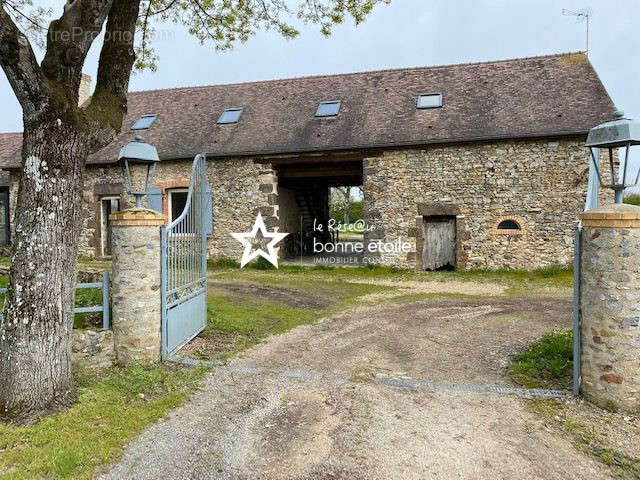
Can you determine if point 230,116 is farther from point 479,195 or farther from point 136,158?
point 136,158

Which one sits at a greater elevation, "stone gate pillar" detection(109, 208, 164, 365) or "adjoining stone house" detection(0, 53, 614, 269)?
"adjoining stone house" detection(0, 53, 614, 269)

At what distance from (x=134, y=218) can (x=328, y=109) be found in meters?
10.8

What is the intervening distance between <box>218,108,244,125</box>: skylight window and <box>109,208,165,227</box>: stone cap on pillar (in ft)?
35.8

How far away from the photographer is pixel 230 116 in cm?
1562

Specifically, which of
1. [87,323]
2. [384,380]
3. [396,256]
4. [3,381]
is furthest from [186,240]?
[396,256]

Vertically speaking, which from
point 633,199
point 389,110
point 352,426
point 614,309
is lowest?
point 352,426

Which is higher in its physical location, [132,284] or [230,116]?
[230,116]

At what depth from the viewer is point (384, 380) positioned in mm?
4816

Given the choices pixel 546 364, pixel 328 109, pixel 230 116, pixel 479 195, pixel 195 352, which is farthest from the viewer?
pixel 230 116

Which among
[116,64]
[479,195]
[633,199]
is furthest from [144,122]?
[633,199]

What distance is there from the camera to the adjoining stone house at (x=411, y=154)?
39.9 feet

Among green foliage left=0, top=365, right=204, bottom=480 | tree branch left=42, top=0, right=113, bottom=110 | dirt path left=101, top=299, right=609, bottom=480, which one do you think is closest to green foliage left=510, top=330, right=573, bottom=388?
dirt path left=101, top=299, right=609, bottom=480

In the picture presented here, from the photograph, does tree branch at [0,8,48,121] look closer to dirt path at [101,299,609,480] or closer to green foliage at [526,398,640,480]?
dirt path at [101,299,609,480]

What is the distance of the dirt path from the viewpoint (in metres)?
3.17
